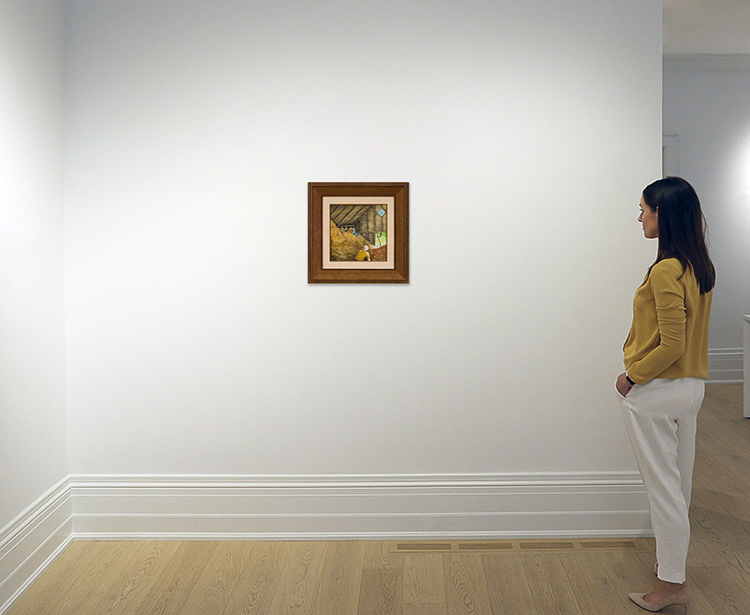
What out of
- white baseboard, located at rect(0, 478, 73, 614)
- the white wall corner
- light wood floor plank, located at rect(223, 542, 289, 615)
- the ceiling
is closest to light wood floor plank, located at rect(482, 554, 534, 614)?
light wood floor plank, located at rect(223, 542, 289, 615)

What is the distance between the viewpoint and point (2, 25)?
2348mm

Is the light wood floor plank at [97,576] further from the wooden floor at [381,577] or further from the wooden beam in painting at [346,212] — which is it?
the wooden beam in painting at [346,212]

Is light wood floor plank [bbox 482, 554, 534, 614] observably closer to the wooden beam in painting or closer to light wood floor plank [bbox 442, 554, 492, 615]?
light wood floor plank [bbox 442, 554, 492, 615]

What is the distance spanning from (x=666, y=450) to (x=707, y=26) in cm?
370

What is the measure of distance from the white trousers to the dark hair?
387 mm

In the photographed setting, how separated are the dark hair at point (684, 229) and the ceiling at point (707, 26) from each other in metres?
2.26

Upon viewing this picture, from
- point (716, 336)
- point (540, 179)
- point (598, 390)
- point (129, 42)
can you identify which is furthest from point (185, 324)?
point (716, 336)

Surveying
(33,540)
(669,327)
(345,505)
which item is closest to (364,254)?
(345,505)

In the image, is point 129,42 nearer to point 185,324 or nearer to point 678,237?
point 185,324

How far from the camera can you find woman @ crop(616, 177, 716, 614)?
2166 millimetres

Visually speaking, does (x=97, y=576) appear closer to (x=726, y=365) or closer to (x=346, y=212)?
(x=346, y=212)

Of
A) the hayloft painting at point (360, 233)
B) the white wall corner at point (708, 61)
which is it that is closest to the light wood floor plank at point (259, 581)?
the hayloft painting at point (360, 233)

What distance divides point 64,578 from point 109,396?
792 millimetres

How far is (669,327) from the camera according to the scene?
215cm
